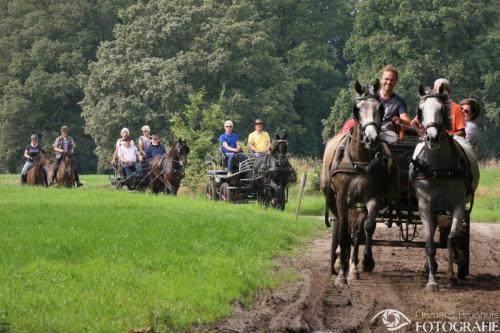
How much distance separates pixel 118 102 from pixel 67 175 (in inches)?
1189

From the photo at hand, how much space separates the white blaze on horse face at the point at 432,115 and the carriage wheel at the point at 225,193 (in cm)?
1588

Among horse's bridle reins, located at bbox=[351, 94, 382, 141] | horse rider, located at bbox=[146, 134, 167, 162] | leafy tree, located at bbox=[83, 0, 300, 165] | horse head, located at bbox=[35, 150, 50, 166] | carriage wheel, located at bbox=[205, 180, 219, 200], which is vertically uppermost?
leafy tree, located at bbox=[83, 0, 300, 165]

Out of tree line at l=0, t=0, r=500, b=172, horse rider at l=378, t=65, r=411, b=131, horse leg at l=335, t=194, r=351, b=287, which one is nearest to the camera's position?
horse leg at l=335, t=194, r=351, b=287

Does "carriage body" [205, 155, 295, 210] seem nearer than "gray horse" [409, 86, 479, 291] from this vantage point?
No

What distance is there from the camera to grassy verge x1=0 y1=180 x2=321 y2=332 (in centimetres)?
1008

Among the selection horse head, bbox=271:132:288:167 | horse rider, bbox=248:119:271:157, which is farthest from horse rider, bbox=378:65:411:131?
horse rider, bbox=248:119:271:157

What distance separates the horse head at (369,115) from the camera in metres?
12.6

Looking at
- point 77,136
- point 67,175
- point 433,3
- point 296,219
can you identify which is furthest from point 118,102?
point 296,219

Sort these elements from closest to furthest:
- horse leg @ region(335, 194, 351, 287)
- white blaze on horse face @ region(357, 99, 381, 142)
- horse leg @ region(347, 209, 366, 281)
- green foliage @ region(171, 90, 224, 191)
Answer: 1. white blaze on horse face @ region(357, 99, 381, 142)
2. horse leg @ region(335, 194, 351, 287)
3. horse leg @ region(347, 209, 366, 281)
4. green foliage @ region(171, 90, 224, 191)

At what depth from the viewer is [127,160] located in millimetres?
31859

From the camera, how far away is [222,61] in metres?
62.2

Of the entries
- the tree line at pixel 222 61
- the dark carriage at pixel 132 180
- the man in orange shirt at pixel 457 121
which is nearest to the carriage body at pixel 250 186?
the dark carriage at pixel 132 180

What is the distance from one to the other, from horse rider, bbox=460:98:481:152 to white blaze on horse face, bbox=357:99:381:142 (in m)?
2.38

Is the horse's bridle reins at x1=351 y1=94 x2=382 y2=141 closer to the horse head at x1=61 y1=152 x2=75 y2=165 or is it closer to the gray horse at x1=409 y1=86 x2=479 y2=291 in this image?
the gray horse at x1=409 y1=86 x2=479 y2=291
